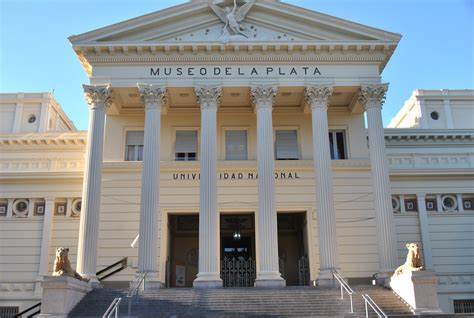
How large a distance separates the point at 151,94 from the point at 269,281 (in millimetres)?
9623

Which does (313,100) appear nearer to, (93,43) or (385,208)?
(385,208)

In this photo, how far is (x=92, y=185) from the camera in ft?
75.5

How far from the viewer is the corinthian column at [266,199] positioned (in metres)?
21.8

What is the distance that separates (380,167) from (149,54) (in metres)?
11.5

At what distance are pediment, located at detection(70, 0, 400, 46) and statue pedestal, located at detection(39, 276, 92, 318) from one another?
1135 cm

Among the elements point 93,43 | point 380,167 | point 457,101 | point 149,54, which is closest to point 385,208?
point 380,167

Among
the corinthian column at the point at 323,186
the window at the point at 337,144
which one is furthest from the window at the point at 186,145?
the window at the point at 337,144

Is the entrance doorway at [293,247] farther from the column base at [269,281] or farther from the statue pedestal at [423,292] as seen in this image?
the statue pedestal at [423,292]

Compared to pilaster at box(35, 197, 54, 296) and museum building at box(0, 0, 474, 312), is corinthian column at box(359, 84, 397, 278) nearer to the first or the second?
museum building at box(0, 0, 474, 312)

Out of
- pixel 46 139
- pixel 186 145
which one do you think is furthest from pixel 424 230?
pixel 46 139

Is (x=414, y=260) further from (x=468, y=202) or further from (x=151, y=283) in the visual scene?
(x=468, y=202)

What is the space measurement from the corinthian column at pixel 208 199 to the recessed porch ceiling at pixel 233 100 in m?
0.92

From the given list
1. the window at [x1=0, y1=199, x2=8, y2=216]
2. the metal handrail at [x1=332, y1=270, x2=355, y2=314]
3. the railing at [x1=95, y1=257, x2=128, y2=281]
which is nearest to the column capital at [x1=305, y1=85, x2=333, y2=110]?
the metal handrail at [x1=332, y1=270, x2=355, y2=314]

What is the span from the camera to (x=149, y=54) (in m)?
24.9
